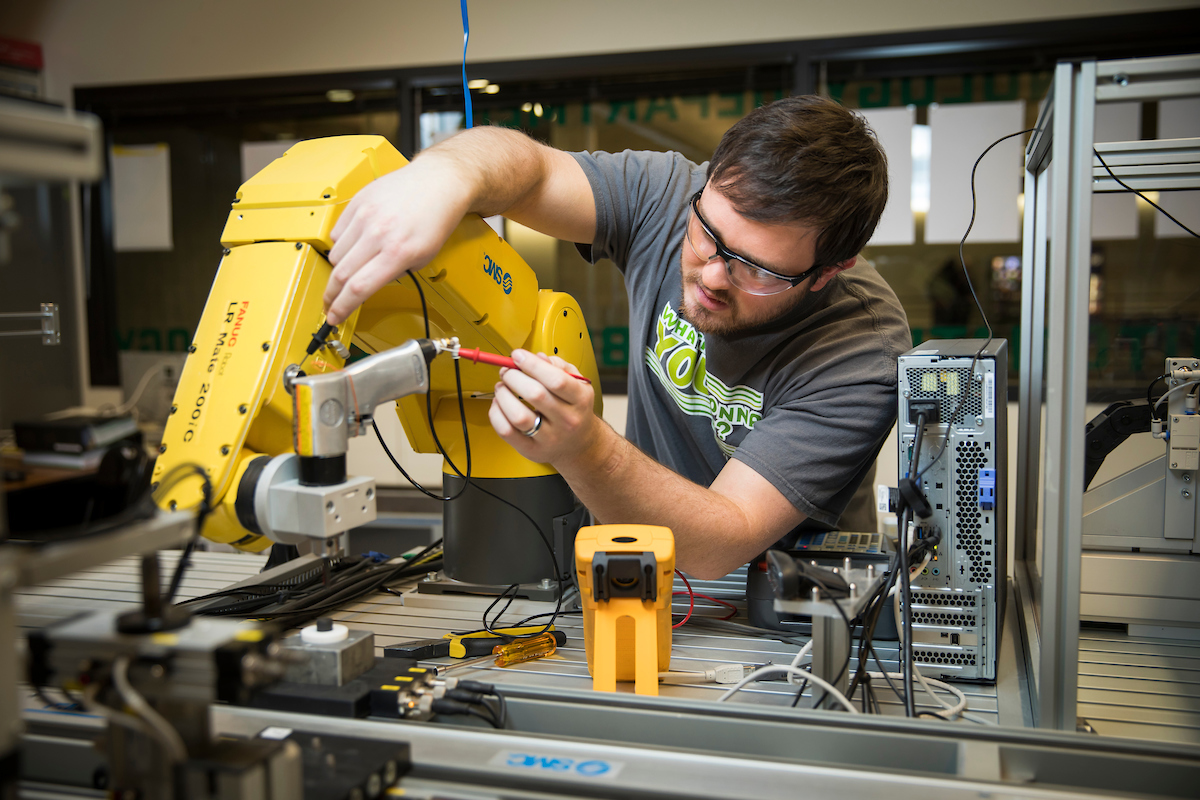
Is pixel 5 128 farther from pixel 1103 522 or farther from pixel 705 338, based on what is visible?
pixel 1103 522

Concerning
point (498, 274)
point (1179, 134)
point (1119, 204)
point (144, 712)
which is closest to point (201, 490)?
point (144, 712)

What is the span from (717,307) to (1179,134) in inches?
108

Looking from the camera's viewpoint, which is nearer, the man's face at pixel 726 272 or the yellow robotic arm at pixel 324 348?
the yellow robotic arm at pixel 324 348

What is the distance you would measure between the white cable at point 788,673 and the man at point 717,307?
8.6 inches

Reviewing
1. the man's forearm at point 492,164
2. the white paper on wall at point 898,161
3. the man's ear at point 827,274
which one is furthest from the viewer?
the white paper on wall at point 898,161

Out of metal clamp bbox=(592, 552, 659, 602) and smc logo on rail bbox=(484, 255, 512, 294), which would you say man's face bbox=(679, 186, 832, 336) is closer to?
smc logo on rail bbox=(484, 255, 512, 294)

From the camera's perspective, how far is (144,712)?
551 mm

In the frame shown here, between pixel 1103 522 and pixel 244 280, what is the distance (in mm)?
1337

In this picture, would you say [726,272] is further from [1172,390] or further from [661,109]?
[661,109]

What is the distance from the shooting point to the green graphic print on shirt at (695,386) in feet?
4.74

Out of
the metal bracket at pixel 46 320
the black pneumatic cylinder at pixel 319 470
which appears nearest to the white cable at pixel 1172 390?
the black pneumatic cylinder at pixel 319 470

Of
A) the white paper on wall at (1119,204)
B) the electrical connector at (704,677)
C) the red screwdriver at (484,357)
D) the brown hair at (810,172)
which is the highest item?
the white paper on wall at (1119,204)

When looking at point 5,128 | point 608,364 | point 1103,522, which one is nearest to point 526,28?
point 608,364

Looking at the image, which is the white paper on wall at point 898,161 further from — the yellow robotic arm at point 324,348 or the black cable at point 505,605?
the black cable at point 505,605
